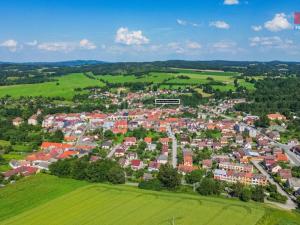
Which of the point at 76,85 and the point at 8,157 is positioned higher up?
the point at 76,85

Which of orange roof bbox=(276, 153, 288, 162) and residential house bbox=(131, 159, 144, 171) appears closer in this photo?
residential house bbox=(131, 159, 144, 171)

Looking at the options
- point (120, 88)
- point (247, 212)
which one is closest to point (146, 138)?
point (247, 212)

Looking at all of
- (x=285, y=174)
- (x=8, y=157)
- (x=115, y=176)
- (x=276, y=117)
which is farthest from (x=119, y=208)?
(x=276, y=117)

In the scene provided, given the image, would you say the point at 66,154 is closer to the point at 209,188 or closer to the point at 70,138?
the point at 70,138

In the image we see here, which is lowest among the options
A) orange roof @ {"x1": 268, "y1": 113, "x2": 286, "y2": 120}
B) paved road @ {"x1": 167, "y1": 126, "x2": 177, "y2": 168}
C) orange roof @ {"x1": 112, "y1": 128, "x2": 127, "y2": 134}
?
paved road @ {"x1": 167, "y1": 126, "x2": 177, "y2": 168}

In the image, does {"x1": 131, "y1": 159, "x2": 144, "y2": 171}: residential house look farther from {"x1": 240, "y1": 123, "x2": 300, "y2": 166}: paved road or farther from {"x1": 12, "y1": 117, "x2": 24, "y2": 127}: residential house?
{"x1": 12, "y1": 117, "x2": 24, "y2": 127}: residential house

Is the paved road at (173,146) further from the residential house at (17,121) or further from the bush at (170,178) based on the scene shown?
Answer: the residential house at (17,121)

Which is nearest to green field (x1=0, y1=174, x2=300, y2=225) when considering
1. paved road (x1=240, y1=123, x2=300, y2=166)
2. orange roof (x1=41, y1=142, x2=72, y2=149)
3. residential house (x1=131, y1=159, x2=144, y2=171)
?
residential house (x1=131, y1=159, x2=144, y2=171)

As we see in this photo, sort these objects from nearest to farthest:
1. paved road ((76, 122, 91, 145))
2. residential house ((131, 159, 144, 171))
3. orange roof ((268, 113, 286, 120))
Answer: residential house ((131, 159, 144, 171))
paved road ((76, 122, 91, 145))
orange roof ((268, 113, 286, 120))

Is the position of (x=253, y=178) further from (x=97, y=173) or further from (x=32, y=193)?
(x=32, y=193)
